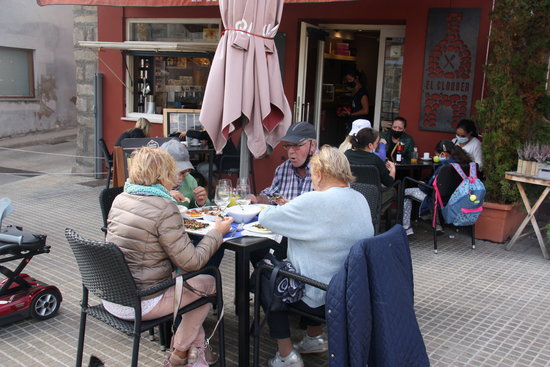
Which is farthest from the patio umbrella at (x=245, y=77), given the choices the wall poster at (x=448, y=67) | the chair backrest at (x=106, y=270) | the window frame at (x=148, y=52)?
the window frame at (x=148, y=52)

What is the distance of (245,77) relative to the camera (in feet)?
14.1

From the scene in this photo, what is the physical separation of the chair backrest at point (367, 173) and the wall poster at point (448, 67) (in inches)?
81.1

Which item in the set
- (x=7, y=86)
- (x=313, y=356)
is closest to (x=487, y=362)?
(x=313, y=356)

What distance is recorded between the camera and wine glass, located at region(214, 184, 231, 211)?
3.59 m

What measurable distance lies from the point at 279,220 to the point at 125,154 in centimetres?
372

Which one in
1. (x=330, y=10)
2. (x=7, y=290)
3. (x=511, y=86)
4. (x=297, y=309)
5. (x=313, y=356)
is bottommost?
(x=313, y=356)

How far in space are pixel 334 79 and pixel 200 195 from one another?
6.08 metres

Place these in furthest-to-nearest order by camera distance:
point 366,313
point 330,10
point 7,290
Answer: point 330,10 → point 7,290 → point 366,313

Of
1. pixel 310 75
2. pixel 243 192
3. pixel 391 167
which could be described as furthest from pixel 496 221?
pixel 243 192

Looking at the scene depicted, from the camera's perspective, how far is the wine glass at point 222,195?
11.8 feet

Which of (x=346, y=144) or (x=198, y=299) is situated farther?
(x=346, y=144)

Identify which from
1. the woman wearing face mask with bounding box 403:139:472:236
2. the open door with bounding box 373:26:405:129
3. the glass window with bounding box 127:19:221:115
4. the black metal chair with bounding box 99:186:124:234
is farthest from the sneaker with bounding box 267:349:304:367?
the glass window with bounding box 127:19:221:115

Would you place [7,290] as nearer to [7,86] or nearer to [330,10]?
[330,10]

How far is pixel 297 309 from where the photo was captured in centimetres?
310
